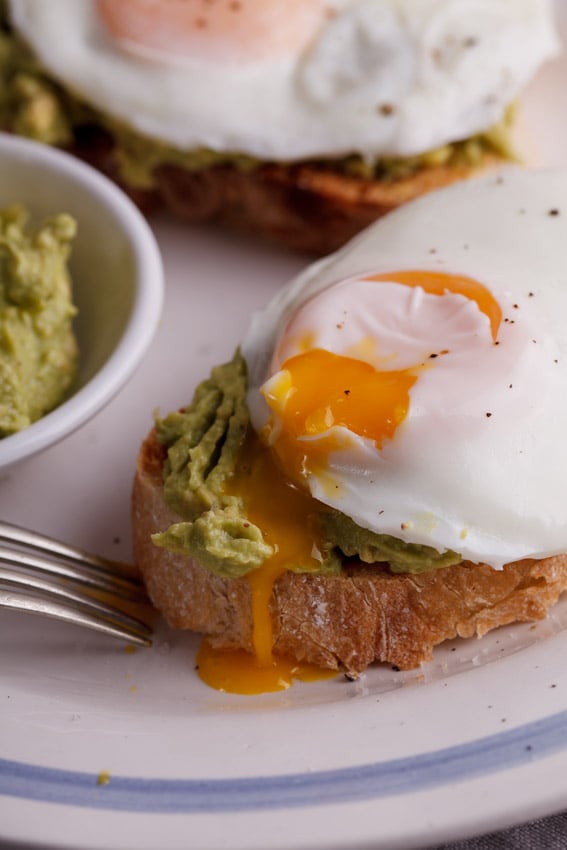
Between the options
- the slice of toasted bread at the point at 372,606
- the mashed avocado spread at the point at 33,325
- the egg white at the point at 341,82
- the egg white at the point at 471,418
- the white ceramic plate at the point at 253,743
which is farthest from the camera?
the egg white at the point at 341,82

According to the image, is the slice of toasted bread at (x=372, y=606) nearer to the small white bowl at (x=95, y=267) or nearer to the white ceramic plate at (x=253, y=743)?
the white ceramic plate at (x=253, y=743)

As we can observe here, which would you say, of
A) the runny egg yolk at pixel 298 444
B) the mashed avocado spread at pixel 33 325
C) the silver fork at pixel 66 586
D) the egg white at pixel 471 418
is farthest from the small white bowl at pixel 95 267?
the runny egg yolk at pixel 298 444

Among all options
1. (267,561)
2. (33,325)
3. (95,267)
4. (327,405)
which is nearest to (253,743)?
(267,561)

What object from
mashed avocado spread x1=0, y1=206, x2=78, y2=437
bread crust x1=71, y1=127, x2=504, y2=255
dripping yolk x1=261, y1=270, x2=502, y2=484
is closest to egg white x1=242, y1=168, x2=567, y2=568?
Result: dripping yolk x1=261, y1=270, x2=502, y2=484

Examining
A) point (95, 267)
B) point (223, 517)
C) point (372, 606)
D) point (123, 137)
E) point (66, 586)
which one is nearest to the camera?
point (223, 517)

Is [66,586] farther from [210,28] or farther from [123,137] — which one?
[210,28]

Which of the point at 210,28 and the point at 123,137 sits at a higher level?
the point at 210,28
